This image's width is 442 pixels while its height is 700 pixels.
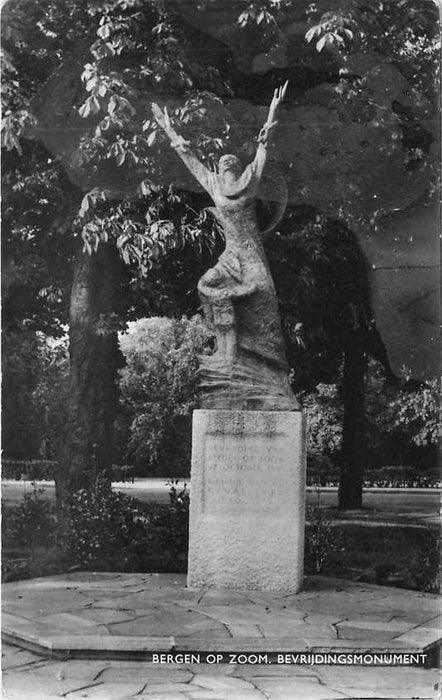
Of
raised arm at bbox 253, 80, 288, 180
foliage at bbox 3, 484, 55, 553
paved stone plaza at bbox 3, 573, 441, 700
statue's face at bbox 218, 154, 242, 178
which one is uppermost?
raised arm at bbox 253, 80, 288, 180

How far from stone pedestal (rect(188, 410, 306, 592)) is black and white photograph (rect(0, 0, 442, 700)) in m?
0.02

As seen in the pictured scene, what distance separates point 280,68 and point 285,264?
157 centimetres

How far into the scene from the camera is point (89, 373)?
693 centimetres

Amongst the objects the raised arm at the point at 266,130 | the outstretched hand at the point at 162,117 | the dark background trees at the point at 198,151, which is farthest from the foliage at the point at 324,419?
the outstretched hand at the point at 162,117

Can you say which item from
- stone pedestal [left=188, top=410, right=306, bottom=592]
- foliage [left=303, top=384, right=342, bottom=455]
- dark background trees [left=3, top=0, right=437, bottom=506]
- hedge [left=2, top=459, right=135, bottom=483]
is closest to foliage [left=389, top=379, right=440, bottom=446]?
dark background trees [left=3, top=0, right=437, bottom=506]

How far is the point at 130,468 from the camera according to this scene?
22.6ft

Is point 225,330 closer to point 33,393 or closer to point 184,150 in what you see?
point 184,150

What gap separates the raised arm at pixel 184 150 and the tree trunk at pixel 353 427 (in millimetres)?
1813

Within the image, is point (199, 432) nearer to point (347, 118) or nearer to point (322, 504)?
point (322, 504)

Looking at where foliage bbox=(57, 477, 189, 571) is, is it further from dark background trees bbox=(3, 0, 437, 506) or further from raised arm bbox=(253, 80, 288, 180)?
raised arm bbox=(253, 80, 288, 180)

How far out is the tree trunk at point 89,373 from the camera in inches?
267

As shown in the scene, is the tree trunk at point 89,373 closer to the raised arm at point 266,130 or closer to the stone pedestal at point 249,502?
the stone pedestal at point 249,502

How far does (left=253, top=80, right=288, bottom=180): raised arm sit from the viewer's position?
6.32 m

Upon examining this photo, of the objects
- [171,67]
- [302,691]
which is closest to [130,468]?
Answer: [302,691]
